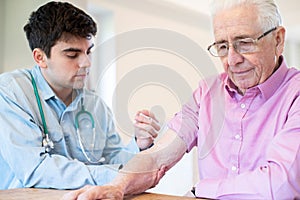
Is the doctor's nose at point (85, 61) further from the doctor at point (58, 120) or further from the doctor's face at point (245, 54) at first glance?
the doctor's face at point (245, 54)

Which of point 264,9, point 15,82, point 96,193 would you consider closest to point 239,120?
point 264,9

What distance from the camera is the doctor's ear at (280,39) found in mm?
999

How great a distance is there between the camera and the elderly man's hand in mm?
852

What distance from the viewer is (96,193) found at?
0.87 meters

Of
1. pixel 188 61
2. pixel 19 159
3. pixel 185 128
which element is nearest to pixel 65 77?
pixel 19 159

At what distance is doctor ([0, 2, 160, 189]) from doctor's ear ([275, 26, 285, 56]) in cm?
38

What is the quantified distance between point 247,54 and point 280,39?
0.11 meters

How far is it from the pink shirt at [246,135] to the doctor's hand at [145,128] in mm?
55

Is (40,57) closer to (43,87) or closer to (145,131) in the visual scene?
(43,87)

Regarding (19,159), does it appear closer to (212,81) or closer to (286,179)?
(212,81)

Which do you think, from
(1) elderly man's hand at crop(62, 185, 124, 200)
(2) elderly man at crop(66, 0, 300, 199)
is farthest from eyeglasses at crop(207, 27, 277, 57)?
(1) elderly man's hand at crop(62, 185, 124, 200)

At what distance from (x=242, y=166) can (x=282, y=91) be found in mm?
209

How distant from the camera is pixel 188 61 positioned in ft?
3.00

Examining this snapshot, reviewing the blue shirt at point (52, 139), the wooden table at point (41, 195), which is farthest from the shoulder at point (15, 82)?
the wooden table at point (41, 195)
